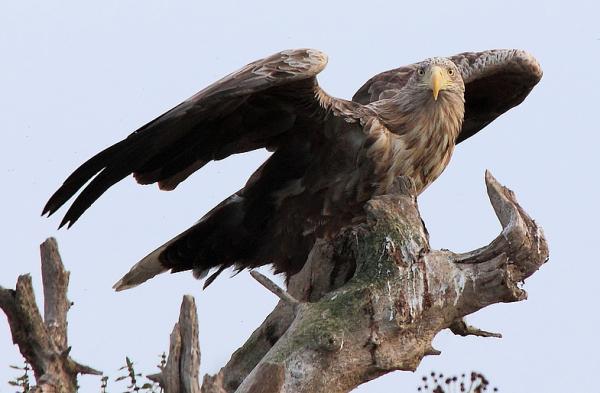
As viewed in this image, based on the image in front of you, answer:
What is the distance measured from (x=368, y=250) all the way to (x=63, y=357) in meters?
1.68

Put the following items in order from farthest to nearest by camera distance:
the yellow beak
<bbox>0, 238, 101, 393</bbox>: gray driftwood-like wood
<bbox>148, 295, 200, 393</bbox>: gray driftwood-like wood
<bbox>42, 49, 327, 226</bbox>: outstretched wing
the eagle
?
1. the yellow beak
2. the eagle
3. <bbox>42, 49, 327, 226</bbox>: outstretched wing
4. <bbox>0, 238, 101, 393</bbox>: gray driftwood-like wood
5. <bbox>148, 295, 200, 393</bbox>: gray driftwood-like wood

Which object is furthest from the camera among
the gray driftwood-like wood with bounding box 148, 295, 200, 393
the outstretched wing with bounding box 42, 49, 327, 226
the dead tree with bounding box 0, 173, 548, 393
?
the outstretched wing with bounding box 42, 49, 327, 226

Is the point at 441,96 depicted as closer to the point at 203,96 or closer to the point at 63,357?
the point at 203,96

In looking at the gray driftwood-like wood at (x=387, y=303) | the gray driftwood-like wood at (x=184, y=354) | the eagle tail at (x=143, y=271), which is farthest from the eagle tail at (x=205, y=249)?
the gray driftwood-like wood at (x=184, y=354)

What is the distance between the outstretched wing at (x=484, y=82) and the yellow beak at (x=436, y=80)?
2.01 ft

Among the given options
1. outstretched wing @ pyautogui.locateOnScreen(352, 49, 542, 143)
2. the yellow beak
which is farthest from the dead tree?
outstretched wing @ pyautogui.locateOnScreen(352, 49, 542, 143)

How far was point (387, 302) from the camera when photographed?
6.03m

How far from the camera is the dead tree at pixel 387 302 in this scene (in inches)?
229

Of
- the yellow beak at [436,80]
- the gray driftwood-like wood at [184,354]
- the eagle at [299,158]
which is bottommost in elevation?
the gray driftwood-like wood at [184,354]

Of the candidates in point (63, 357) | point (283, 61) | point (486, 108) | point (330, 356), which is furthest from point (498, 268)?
point (486, 108)

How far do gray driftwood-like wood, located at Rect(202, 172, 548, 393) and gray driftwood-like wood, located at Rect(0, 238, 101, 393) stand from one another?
2.59 ft

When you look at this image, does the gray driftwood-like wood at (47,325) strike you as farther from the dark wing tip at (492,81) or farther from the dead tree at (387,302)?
the dark wing tip at (492,81)

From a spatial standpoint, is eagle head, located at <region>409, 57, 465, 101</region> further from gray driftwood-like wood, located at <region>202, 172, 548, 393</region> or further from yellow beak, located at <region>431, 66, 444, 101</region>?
gray driftwood-like wood, located at <region>202, 172, 548, 393</region>

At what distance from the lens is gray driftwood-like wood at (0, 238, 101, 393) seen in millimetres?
5227
